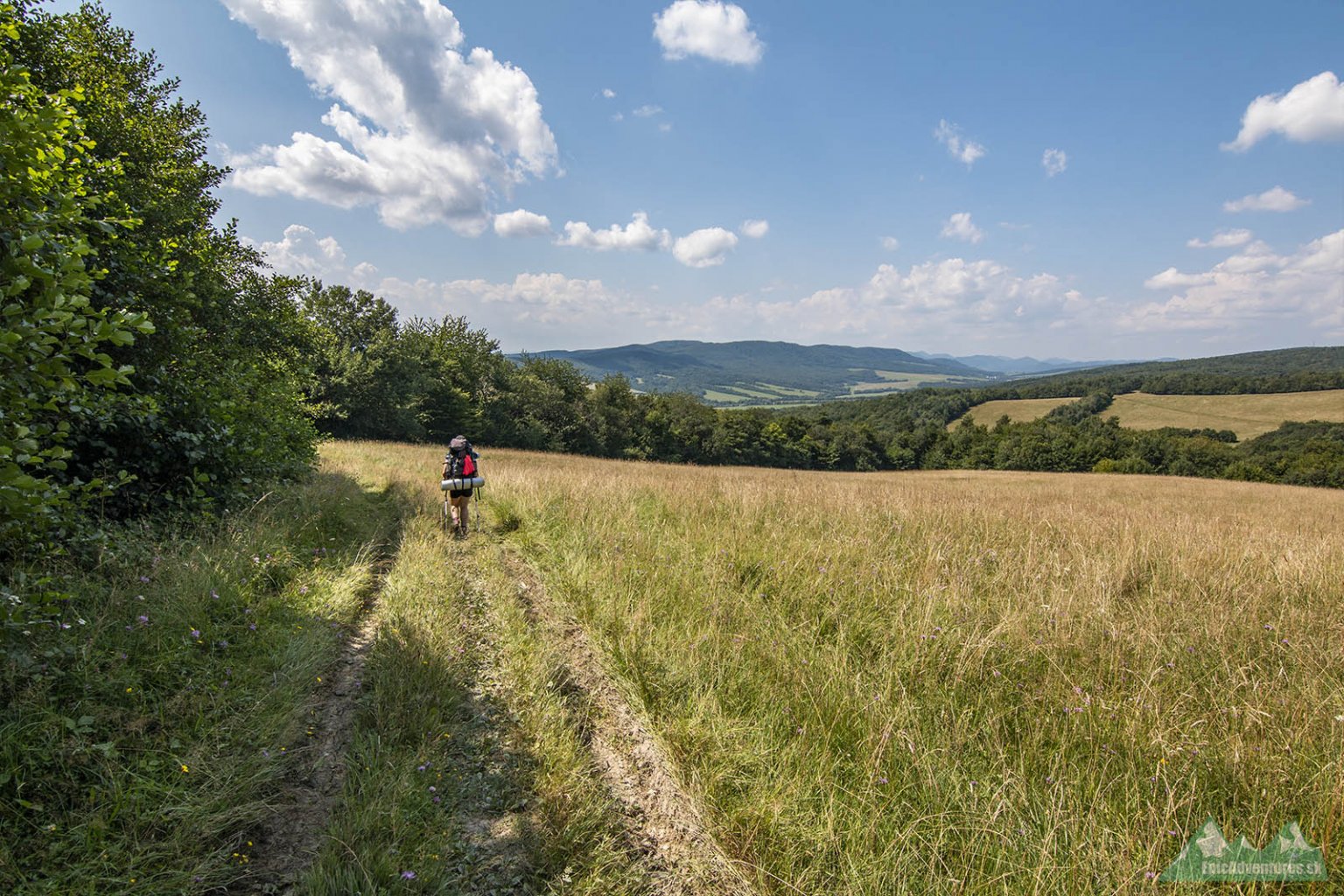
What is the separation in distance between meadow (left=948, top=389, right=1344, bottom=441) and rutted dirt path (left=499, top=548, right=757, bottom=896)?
105043mm

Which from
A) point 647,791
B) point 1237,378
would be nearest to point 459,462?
point 647,791

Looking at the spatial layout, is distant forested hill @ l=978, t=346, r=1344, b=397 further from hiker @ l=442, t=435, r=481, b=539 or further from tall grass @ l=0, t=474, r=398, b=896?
tall grass @ l=0, t=474, r=398, b=896

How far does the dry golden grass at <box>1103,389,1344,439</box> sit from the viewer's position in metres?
73.4

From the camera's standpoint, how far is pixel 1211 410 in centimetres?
8350

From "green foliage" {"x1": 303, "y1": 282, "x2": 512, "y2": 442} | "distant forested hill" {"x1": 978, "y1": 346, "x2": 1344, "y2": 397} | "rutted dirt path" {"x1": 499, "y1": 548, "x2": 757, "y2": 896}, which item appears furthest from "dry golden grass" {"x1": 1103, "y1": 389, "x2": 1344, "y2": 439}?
"rutted dirt path" {"x1": 499, "y1": 548, "x2": 757, "y2": 896}

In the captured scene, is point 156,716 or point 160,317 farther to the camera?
point 160,317

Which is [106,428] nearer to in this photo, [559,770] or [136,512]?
[136,512]

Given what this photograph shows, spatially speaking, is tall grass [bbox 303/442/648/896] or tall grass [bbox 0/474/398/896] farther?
tall grass [bbox 303/442/648/896]

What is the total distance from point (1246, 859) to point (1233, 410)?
4853 inches

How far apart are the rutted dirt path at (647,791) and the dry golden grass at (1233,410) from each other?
10706 cm

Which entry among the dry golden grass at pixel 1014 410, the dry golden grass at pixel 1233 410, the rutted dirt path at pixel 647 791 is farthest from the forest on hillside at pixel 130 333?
the dry golden grass at pixel 1233 410

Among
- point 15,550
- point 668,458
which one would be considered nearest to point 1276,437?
point 668,458

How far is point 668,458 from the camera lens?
61156 mm

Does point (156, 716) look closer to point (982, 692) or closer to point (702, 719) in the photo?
point (702, 719)
